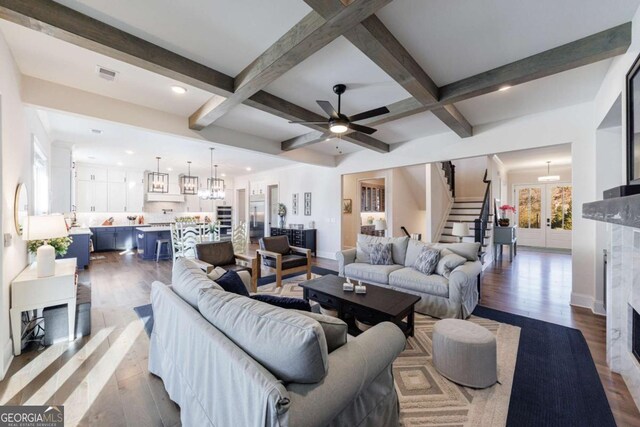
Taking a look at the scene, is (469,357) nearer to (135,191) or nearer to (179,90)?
(179,90)

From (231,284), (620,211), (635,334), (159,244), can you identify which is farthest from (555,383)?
(159,244)

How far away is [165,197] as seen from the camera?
9398mm

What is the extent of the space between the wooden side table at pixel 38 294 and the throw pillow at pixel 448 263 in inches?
166

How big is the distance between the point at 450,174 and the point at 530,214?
12.6 ft

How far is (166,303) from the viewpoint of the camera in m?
1.91

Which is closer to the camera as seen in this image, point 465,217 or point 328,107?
point 328,107

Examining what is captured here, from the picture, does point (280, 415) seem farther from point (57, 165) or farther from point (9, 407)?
point (57, 165)

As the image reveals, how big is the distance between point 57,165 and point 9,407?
18.1 ft

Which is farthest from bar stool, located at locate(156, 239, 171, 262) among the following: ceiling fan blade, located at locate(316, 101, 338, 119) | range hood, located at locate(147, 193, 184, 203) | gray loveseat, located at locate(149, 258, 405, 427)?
ceiling fan blade, located at locate(316, 101, 338, 119)

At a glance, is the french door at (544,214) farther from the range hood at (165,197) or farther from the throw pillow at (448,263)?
the range hood at (165,197)

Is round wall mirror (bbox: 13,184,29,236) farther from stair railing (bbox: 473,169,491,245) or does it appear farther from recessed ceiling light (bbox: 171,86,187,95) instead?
stair railing (bbox: 473,169,491,245)

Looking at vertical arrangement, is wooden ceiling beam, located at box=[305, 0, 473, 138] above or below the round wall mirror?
above

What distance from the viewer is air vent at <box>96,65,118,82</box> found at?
274cm

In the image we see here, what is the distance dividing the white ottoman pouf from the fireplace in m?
1.01
